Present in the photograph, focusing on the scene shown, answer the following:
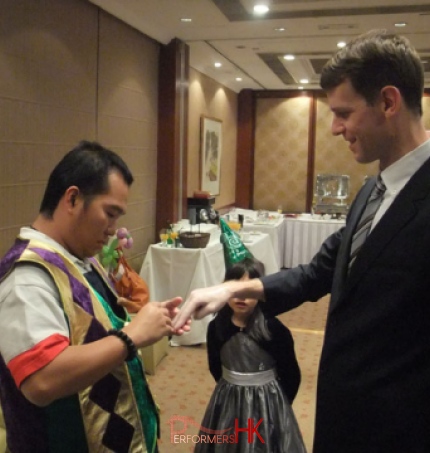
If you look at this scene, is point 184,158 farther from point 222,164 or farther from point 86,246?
point 86,246

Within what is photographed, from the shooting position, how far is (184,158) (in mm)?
5633

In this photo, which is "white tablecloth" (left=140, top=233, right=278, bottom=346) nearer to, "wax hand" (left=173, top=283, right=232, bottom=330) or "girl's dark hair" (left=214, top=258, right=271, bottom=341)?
"girl's dark hair" (left=214, top=258, right=271, bottom=341)

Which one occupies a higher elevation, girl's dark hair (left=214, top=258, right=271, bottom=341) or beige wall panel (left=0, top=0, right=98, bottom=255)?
beige wall panel (left=0, top=0, right=98, bottom=255)

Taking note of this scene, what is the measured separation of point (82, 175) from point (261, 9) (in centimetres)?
360

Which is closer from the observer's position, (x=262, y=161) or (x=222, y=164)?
(x=222, y=164)

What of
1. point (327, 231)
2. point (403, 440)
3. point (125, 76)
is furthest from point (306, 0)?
point (403, 440)

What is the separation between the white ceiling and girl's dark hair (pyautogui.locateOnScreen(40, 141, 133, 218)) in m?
3.14

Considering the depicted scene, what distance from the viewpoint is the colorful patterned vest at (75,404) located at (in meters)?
1.13

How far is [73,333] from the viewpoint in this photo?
1133mm

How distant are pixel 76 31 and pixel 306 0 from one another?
180cm

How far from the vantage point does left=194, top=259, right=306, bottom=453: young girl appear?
2.06 m

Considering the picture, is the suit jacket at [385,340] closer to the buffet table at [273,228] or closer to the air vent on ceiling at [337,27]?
the air vent on ceiling at [337,27]

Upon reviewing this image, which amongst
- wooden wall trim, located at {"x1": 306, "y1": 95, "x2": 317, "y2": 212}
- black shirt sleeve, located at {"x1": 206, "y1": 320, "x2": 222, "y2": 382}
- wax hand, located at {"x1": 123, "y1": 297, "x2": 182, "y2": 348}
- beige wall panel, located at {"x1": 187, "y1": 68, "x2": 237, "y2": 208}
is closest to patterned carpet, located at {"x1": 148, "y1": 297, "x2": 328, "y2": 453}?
black shirt sleeve, located at {"x1": 206, "y1": 320, "x2": 222, "y2": 382}

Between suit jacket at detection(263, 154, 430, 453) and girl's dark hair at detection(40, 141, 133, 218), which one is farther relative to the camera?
girl's dark hair at detection(40, 141, 133, 218)
